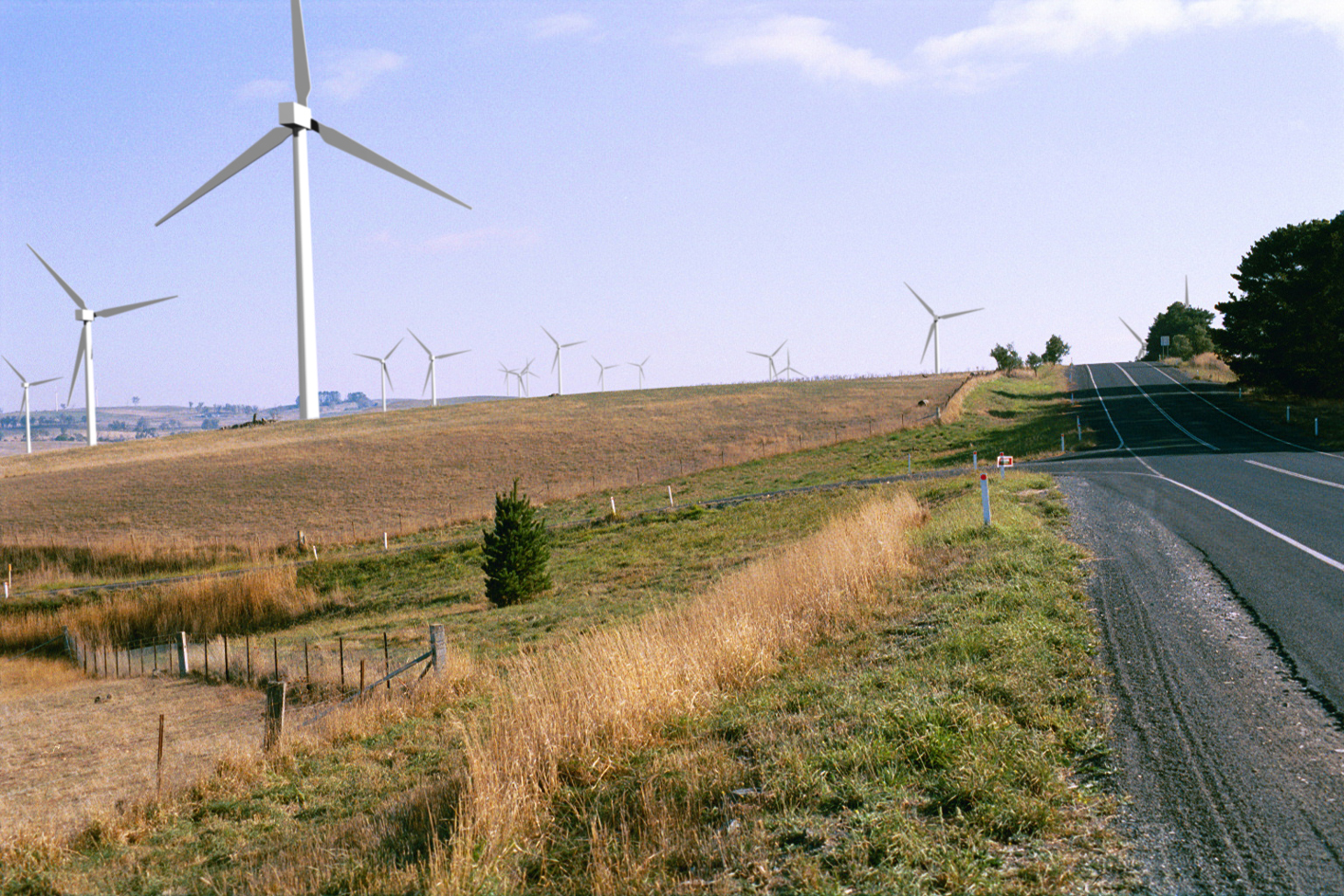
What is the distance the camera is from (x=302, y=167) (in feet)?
186

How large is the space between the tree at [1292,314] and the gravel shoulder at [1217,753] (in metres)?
49.5

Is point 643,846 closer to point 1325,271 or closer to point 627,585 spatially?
point 627,585

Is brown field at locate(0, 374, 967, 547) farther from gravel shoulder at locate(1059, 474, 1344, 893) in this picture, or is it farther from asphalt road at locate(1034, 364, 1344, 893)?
gravel shoulder at locate(1059, 474, 1344, 893)

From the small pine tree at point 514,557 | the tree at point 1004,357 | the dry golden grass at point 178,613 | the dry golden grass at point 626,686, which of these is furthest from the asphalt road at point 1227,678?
the tree at point 1004,357

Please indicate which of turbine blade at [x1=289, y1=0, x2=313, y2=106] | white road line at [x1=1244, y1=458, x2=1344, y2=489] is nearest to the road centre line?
white road line at [x1=1244, y1=458, x2=1344, y2=489]

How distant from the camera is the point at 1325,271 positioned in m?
49.5

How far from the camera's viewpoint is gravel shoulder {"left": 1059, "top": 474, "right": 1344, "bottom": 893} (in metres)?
4.75

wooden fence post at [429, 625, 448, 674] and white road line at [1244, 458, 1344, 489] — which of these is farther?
white road line at [1244, 458, 1344, 489]

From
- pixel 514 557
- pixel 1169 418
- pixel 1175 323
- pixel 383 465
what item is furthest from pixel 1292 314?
pixel 1175 323

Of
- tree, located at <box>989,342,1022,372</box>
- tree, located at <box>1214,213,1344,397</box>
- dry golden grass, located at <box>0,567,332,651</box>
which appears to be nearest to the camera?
dry golden grass, located at <box>0,567,332,651</box>

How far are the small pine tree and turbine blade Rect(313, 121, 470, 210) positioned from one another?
31.2 m

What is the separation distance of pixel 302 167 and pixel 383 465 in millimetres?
22068

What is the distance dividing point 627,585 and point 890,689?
Result: 19.9 m

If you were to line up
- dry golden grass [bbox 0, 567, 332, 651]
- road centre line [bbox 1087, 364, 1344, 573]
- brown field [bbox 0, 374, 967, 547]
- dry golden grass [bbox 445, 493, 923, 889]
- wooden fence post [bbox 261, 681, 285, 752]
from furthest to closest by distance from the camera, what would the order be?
brown field [bbox 0, 374, 967, 547]
dry golden grass [bbox 0, 567, 332, 651]
wooden fence post [bbox 261, 681, 285, 752]
road centre line [bbox 1087, 364, 1344, 573]
dry golden grass [bbox 445, 493, 923, 889]
